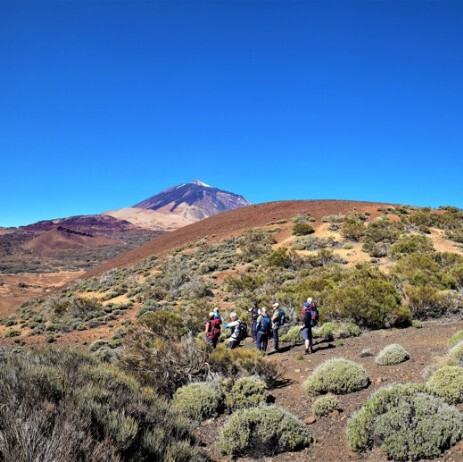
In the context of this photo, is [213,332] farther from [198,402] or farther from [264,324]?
[198,402]

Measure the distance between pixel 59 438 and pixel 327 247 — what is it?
73.6 feet

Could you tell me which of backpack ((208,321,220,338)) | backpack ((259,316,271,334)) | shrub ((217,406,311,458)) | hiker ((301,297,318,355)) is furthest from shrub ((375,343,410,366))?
backpack ((208,321,220,338))

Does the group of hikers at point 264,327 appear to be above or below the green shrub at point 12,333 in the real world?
above

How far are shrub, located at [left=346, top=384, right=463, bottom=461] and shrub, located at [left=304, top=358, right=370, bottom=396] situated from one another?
152 cm

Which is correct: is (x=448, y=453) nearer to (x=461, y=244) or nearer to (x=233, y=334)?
(x=233, y=334)

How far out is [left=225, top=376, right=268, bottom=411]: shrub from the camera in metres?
6.57

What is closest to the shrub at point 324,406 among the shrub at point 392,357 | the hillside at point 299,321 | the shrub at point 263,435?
the hillside at point 299,321

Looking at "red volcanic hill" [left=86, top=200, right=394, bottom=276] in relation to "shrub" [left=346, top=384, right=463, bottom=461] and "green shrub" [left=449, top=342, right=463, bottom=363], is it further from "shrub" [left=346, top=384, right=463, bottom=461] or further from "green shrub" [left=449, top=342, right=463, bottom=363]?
"shrub" [left=346, top=384, right=463, bottom=461]

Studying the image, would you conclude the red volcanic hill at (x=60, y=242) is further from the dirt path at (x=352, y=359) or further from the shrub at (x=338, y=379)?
the shrub at (x=338, y=379)

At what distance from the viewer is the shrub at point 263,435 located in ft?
16.8

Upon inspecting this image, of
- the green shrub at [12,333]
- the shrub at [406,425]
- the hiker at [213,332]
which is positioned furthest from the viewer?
the green shrub at [12,333]

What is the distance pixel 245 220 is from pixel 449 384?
3281 cm

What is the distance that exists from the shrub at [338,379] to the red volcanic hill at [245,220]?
78.3 ft

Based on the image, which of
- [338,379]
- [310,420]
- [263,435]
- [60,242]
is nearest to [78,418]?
[263,435]
